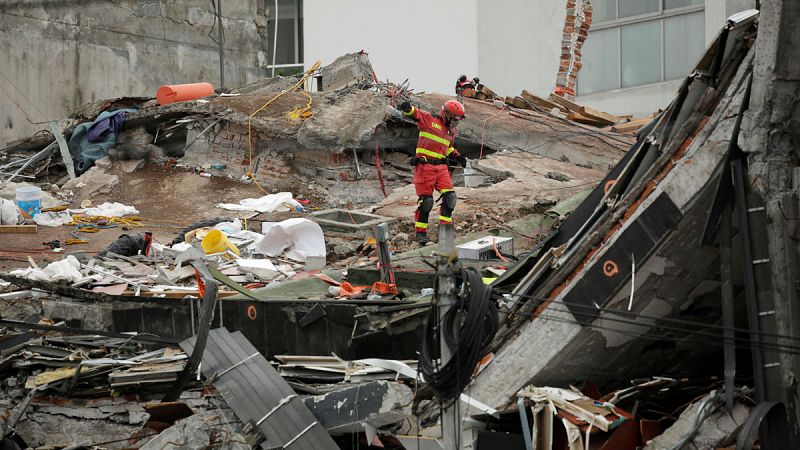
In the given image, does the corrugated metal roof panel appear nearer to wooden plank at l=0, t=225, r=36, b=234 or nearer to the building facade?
wooden plank at l=0, t=225, r=36, b=234

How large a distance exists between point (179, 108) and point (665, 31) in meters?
14.5

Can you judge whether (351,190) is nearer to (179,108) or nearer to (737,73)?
(179,108)

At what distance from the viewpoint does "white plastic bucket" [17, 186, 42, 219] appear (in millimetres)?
16453

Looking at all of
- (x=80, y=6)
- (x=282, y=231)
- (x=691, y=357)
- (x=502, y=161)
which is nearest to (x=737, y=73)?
(x=691, y=357)

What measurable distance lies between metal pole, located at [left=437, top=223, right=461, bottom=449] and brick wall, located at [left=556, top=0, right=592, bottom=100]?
1695 centimetres

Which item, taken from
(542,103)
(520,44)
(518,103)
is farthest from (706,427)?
(520,44)

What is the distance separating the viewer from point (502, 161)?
18047mm

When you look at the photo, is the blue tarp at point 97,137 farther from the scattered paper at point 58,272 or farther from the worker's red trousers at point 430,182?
the worker's red trousers at point 430,182

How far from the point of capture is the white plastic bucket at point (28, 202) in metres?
16.5

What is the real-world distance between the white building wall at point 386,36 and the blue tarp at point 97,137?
14.6 m

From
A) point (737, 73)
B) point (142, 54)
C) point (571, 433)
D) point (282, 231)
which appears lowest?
point (571, 433)

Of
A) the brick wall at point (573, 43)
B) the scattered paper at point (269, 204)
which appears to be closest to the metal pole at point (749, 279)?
the scattered paper at point (269, 204)

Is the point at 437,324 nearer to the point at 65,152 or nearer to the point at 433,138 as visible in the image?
the point at 433,138

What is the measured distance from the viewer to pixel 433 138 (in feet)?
44.3
